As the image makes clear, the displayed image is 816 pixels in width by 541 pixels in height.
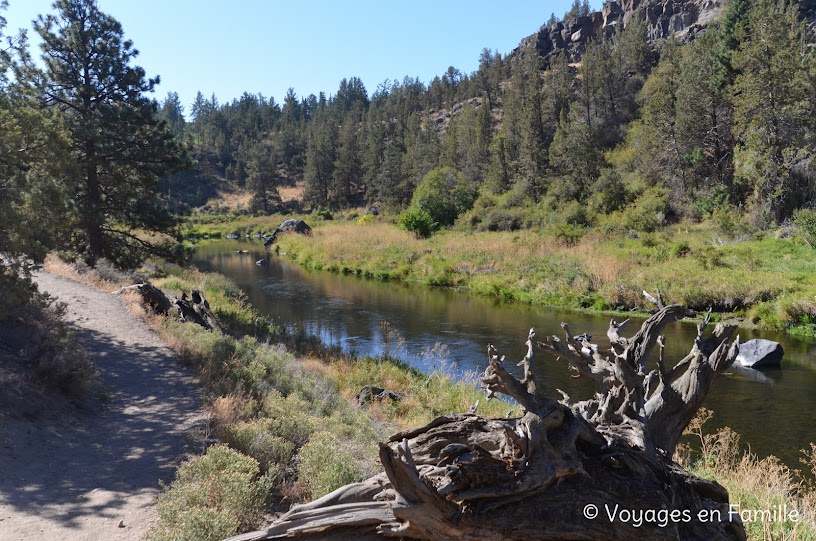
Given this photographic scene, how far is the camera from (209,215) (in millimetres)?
91062

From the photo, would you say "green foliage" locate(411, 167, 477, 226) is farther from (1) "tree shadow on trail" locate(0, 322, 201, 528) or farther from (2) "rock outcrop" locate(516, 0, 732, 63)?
(2) "rock outcrop" locate(516, 0, 732, 63)

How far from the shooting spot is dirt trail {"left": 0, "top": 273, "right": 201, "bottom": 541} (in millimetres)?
5523

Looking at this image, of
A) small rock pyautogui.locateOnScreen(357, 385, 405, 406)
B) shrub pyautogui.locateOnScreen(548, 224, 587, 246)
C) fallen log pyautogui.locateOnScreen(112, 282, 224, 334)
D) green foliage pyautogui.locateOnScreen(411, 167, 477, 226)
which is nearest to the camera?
small rock pyautogui.locateOnScreen(357, 385, 405, 406)

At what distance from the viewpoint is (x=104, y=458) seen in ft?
23.7

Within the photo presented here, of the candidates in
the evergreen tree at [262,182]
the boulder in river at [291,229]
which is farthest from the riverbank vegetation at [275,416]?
the evergreen tree at [262,182]

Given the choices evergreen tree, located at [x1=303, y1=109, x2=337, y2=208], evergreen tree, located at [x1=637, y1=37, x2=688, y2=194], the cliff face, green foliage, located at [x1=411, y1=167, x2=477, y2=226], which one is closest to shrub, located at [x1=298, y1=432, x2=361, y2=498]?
evergreen tree, located at [x1=637, y1=37, x2=688, y2=194]

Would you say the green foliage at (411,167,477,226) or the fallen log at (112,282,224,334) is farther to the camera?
the green foliage at (411,167,477,226)

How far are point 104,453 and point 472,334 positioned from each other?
47.3 feet

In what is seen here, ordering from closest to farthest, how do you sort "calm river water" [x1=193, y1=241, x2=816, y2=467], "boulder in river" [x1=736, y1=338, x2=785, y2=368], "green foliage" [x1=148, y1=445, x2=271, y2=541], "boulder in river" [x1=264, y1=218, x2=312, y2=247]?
"green foliage" [x1=148, y1=445, x2=271, y2=541], "calm river water" [x1=193, y1=241, x2=816, y2=467], "boulder in river" [x1=736, y1=338, x2=785, y2=368], "boulder in river" [x1=264, y1=218, x2=312, y2=247]

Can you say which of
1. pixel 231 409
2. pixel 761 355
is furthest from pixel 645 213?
pixel 231 409

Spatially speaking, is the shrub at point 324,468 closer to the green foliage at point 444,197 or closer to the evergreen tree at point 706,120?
the evergreen tree at point 706,120

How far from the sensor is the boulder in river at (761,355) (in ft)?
50.4

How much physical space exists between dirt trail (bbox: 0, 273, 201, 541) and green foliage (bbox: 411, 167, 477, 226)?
149 ft

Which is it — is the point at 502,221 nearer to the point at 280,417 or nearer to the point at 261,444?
the point at 280,417
